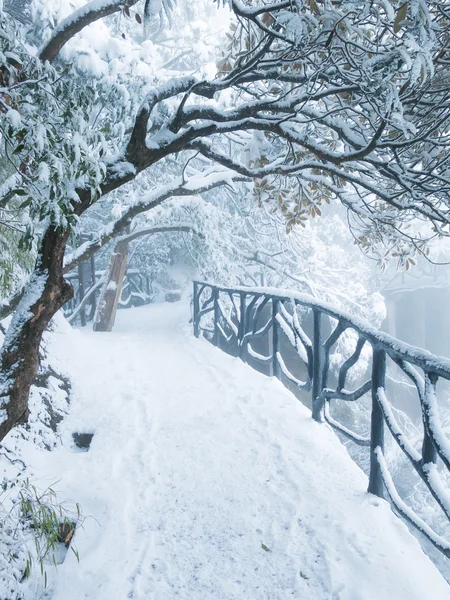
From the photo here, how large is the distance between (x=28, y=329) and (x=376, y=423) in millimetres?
2465

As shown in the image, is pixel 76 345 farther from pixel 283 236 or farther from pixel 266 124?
pixel 283 236

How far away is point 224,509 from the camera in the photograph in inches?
110

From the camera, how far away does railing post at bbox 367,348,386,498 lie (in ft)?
8.84

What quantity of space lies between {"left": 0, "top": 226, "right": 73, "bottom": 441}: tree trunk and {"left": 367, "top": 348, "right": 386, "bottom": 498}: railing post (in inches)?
87.6

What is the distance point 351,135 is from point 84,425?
12.4ft

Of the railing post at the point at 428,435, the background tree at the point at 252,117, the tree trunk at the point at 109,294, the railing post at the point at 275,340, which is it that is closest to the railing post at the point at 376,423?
the railing post at the point at 428,435

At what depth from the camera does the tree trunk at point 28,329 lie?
2454 millimetres

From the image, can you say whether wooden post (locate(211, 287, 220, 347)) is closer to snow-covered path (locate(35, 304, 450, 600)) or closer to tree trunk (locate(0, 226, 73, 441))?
snow-covered path (locate(35, 304, 450, 600))

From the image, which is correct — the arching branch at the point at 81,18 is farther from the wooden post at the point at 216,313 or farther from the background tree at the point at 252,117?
the wooden post at the point at 216,313

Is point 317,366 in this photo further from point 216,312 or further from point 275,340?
point 216,312

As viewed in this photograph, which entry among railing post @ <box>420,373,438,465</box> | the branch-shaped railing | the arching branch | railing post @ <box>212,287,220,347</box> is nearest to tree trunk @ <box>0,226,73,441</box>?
the branch-shaped railing

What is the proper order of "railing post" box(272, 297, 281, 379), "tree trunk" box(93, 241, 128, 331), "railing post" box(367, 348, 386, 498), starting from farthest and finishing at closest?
"tree trunk" box(93, 241, 128, 331), "railing post" box(272, 297, 281, 379), "railing post" box(367, 348, 386, 498)

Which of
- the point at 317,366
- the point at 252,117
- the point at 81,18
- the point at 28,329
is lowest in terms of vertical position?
the point at 317,366

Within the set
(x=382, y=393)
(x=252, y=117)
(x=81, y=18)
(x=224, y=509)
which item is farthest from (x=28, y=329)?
(x=81, y=18)
